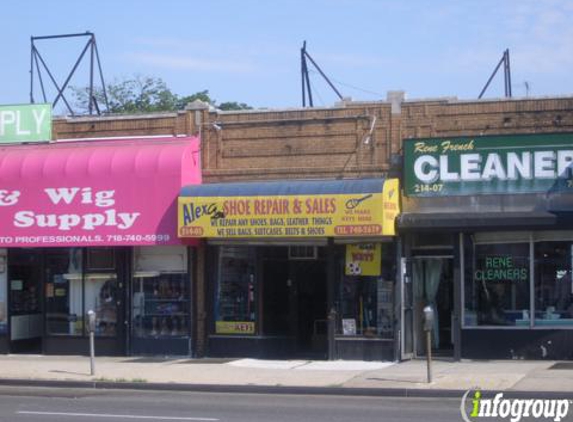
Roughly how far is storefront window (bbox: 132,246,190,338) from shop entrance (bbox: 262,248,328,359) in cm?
192

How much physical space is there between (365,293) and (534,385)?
5689 mm

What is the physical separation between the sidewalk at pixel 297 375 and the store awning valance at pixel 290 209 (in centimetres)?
276

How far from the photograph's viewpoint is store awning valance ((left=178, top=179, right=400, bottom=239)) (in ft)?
63.6

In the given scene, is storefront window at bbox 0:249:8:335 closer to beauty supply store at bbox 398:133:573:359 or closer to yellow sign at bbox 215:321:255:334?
yellow sign at bbox 215:321:255:334

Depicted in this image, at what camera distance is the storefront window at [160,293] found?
21922mm

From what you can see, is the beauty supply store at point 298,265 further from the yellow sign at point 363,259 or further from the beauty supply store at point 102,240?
the beauty supply store at point 102,240

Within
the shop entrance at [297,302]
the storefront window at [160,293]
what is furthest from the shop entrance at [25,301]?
the shop entrance at [297,302]

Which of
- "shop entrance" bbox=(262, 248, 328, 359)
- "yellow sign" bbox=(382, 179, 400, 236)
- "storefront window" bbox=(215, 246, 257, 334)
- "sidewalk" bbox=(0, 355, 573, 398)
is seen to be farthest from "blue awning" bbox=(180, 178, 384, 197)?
"sidewalk" bbox=(0, 355, 573, 398)

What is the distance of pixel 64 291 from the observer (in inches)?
904

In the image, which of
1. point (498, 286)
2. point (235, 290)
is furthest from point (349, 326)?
point (498, 286)

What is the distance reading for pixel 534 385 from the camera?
15.6 meters

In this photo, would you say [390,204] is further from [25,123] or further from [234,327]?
[25,123]

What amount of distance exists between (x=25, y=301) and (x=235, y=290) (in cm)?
577

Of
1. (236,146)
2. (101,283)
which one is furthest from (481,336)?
(101,283)
